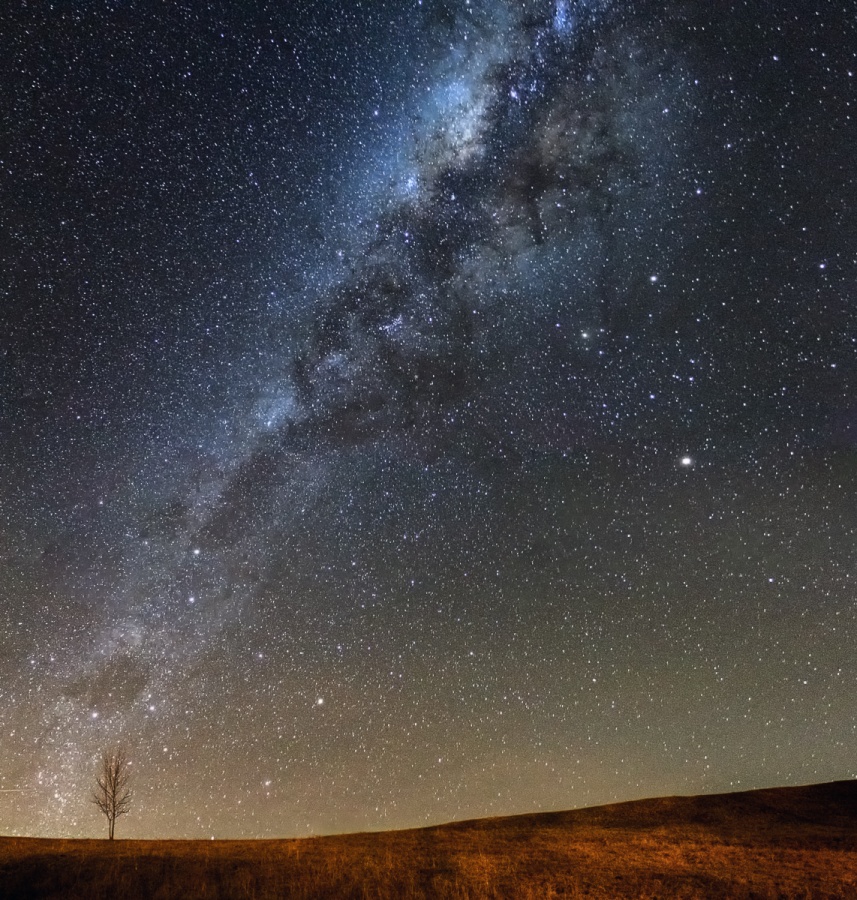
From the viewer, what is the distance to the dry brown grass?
1317 cm

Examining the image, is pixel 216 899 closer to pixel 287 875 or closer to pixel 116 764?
pixel 287 875

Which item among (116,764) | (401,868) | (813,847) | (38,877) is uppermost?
(116,764)

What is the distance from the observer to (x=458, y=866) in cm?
1454

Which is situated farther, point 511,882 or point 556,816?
point 556,816

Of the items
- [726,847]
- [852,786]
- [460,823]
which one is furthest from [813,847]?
[852,786]

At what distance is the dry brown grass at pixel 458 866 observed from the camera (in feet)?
43.2

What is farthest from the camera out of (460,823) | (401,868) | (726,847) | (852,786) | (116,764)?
(116,764)

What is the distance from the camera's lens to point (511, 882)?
1348cm

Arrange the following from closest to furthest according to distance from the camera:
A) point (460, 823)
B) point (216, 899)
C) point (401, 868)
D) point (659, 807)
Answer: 1. point (216, 899)
2. point (401, 868)
3. point (460, 823)
4. point (659, 807)

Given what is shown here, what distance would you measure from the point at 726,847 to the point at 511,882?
6.78 metres

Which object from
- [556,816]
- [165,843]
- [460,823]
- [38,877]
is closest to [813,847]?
[556,816]

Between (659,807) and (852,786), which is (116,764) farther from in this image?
(852,786)

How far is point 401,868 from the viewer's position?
14406 mm

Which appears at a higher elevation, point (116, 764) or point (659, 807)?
point (116, 764)
